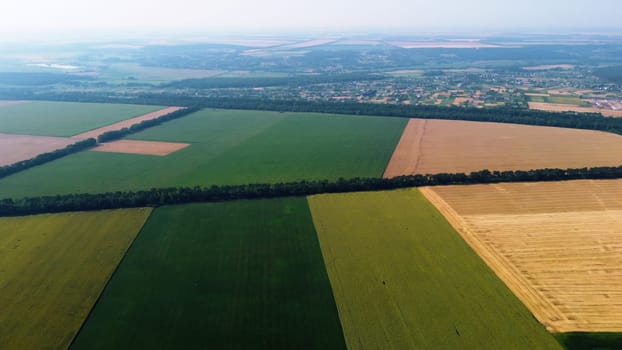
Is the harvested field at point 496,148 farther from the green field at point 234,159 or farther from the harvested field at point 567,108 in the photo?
the harvested field at point 567,108

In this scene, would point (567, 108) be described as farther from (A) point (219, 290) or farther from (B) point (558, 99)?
(A) point (219, 290)

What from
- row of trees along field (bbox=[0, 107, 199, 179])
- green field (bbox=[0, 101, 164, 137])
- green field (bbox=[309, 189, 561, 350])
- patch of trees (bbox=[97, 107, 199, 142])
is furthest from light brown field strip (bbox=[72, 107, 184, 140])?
green field (bbox=[309, 189, 561, 350])

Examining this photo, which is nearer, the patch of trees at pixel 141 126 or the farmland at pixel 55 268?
the farmland at pixel 55 268

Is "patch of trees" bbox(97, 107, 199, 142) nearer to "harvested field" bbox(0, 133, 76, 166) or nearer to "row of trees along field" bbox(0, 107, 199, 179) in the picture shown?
"row of trees along field" bbox(0, 107, 199, 179)

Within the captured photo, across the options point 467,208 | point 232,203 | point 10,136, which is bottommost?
point 467,208

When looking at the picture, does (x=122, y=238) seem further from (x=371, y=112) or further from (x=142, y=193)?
(x=371, y=112)

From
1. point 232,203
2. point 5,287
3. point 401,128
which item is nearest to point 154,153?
point 232,203

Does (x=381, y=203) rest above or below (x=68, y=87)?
below

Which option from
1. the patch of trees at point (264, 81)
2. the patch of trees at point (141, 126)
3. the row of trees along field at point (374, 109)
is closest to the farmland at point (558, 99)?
the row of trees along field at point (374, 109)
